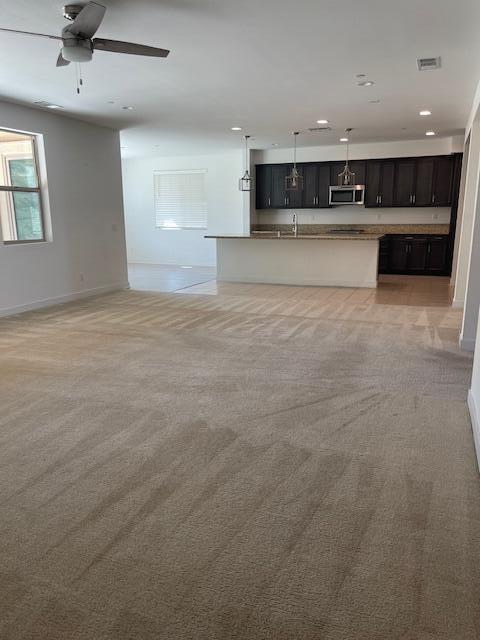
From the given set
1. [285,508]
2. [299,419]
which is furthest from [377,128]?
[285,508]

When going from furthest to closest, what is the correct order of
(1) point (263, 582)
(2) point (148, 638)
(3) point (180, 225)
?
(3) point (180, 225)
(1) point (263, 582)
(2) point (148, 638)

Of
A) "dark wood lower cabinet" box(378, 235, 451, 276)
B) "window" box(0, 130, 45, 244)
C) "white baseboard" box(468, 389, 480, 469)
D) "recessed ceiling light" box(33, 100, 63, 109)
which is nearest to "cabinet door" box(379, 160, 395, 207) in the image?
"dark wood lower cabinet" box(378, 235, 451, 276)

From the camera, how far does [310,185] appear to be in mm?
10656

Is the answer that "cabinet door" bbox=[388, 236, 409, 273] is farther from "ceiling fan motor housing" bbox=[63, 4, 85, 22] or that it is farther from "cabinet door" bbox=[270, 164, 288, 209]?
"ceiling fan motor housing" bbox=[63, 4, 85, 22]

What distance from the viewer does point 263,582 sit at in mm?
1745

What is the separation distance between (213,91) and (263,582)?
529 centimetres

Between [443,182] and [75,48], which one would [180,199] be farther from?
[75,48]

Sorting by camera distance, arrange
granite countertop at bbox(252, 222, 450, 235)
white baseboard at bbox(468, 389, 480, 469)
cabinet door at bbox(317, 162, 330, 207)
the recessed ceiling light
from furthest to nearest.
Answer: cabinet door at bbox(317, 162, 330, 207) < granite countertop at bbox(252, 222, 450, 235) < the recessed ceiling light < white baseboard at bbox(468, 389, 480, 469)

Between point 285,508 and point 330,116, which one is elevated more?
point 330,116

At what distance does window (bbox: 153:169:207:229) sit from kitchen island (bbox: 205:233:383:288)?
9.52 feet

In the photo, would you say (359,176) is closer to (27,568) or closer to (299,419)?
(299,419)

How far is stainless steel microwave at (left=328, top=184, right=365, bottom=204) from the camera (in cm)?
1014

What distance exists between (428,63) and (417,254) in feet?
19.4

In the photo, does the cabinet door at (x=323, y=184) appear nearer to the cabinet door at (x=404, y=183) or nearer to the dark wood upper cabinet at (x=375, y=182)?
the dark wood upper cabinet at (x=375, y=182)
